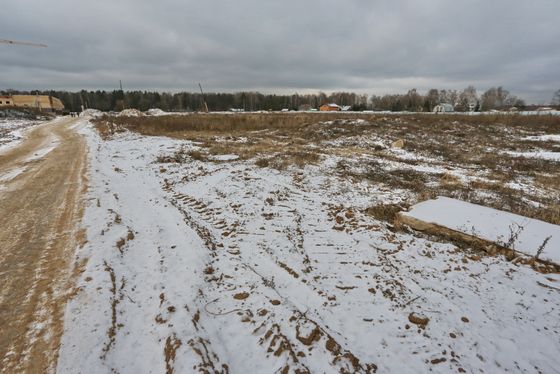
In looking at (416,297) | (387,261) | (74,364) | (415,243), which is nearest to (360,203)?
(415,243)

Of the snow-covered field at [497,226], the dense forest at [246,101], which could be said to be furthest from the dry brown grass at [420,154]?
the dense forest at [246,101]

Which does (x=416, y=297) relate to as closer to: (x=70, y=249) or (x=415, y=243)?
(x=415, y=243)

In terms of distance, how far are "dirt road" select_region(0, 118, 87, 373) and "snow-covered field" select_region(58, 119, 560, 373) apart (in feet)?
0.71

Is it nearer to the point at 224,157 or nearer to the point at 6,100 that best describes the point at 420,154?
the point at 224,157

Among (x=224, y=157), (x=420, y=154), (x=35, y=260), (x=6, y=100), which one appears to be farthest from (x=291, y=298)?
(x=6, y=100)

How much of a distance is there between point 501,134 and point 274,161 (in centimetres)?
2497

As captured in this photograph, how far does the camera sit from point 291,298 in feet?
12.3

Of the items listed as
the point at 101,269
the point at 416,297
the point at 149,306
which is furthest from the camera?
the point at 101,269

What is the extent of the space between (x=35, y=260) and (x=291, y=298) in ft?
Answer: 13.7

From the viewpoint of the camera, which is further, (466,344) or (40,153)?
(40,153)

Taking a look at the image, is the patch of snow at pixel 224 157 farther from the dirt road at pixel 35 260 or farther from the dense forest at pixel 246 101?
the dense forest at pixel 246 101

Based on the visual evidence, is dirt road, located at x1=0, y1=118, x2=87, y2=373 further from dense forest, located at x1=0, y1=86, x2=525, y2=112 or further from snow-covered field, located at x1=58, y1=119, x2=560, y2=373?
dense forest, located at x1=0, y1=86, x2=525, y2=112

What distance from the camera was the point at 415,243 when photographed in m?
5.23

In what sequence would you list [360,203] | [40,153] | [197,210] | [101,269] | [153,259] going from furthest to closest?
[40,153]
[360,203]
[197,210]
[153,259]
[101,269]
